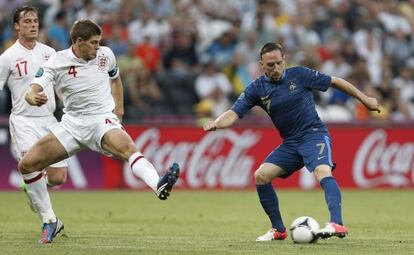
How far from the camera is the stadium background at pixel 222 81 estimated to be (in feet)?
71.1

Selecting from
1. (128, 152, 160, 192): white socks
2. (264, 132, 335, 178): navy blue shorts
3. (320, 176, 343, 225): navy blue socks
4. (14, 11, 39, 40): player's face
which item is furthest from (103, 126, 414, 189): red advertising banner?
(128, 152, 160, 192): white socks

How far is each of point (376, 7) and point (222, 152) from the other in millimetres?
7858

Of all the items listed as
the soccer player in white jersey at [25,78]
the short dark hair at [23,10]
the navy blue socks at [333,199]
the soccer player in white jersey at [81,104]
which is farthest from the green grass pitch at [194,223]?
the short dark hair at [23,10]

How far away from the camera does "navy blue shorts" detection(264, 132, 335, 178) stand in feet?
38.2

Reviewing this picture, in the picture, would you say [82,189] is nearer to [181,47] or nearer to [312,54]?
[181,47]

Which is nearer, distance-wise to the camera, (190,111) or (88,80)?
(88,80)

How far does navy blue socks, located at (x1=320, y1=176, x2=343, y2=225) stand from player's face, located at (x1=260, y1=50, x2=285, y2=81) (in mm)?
1349

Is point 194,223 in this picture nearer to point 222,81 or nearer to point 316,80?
point 316,80

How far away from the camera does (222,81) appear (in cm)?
2311

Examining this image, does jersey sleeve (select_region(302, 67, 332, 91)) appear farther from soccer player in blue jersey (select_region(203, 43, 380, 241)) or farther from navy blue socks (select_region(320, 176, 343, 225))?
navy blue socks (select_region(320, 176, 343, 225))

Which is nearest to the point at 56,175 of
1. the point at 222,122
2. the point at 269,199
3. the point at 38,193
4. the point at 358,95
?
the point at 38,193

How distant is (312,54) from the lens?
23.6m

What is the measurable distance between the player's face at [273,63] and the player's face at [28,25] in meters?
3.05

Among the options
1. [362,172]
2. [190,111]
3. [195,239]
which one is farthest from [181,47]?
[195,239]
